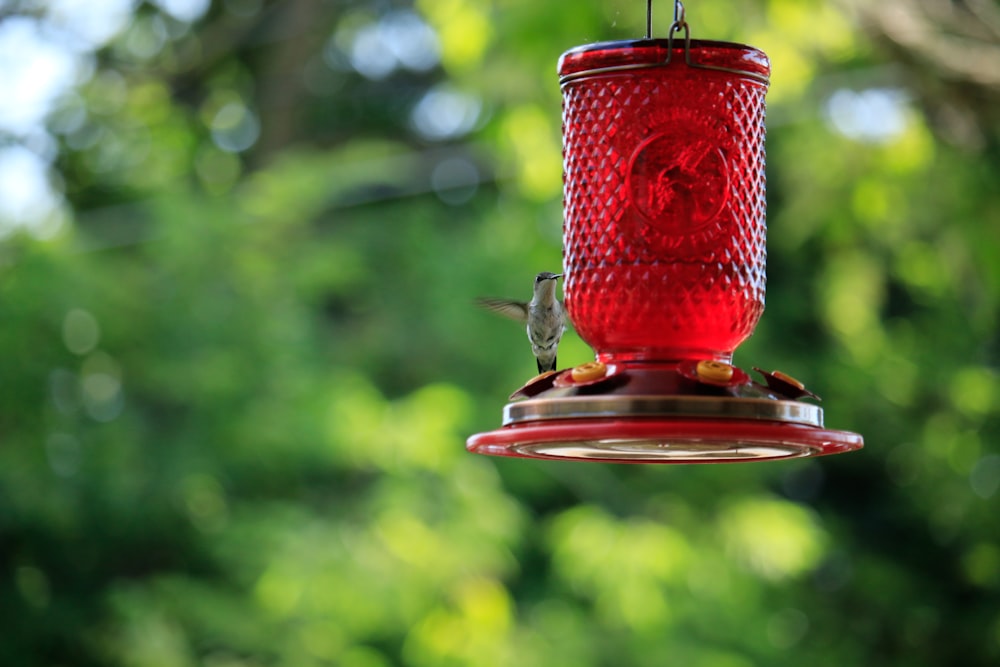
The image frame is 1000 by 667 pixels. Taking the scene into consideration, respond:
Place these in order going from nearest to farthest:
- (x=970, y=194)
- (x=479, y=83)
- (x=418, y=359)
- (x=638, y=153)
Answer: (x=638, y=153)
(x=970, y=194)
(x=479, y=83)
(x=418, y=359)

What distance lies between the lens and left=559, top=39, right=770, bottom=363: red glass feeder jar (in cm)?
240

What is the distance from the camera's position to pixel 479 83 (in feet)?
20.5

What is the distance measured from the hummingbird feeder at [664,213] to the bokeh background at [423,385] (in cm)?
306

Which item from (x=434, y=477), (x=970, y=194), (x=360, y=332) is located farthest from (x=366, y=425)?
(x=970, y=194)

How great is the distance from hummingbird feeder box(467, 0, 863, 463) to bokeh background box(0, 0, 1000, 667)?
10.0 ft

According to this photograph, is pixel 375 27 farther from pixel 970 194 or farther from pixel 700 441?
pixel 700 441

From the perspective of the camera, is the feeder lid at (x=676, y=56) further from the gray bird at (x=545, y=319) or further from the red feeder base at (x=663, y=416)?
the gray bird at (x=545, y=319)

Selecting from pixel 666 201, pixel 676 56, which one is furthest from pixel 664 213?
pixel 676 56

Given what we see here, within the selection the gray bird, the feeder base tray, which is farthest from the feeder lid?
the gray bird

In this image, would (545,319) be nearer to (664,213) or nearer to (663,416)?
(664,213)

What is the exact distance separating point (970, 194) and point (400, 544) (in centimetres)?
392

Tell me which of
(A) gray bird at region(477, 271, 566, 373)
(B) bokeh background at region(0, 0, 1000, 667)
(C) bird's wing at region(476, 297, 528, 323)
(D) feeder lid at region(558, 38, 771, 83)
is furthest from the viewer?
(B) bokeh background at region(0, 0, 1000, 667)

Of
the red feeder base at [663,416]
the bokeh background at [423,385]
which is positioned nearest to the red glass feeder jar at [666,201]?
the red feeder base at [663,416]

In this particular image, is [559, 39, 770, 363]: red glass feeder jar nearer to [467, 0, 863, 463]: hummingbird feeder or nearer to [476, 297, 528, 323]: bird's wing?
[467, 0, 863, 463]: hummingbird feeder
